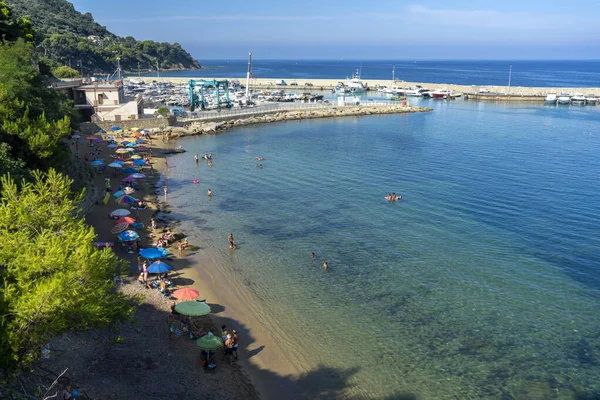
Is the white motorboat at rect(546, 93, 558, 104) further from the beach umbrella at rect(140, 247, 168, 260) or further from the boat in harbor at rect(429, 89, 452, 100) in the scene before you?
the beach umbrella at rect(140, 247, 168, 260)

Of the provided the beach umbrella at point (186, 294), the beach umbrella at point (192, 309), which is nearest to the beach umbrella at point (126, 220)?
the beach umbrella at point (186, 294)

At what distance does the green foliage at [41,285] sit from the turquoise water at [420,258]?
8.55 m

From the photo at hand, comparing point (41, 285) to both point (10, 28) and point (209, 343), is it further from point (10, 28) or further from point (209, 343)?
point (10, 28)

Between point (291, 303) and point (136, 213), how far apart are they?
1490 centimetres

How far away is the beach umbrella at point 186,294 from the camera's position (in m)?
20.0

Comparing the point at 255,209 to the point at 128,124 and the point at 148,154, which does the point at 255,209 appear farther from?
the point at 128,124

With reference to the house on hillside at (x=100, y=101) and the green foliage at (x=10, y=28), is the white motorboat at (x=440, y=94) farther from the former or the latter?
the green foliage at (x=10, y=28)

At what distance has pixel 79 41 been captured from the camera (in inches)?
6063

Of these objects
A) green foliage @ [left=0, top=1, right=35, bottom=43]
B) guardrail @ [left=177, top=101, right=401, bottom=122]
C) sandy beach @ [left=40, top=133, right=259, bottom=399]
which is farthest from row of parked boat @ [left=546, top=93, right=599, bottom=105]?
sandy beach @ [left=40, top=133, right=259, bottom=399]

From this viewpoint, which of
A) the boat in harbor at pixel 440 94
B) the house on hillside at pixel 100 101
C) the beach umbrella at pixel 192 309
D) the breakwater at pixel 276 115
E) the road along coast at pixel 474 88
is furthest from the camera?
the boat in harbor at pixel 440 94

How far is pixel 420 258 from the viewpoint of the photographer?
25875mm

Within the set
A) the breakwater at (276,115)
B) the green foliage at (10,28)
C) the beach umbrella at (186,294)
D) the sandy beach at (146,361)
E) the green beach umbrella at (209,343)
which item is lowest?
the sandy beach at (146,361)

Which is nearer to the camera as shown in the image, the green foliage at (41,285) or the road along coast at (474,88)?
the green foliage at (41,285)

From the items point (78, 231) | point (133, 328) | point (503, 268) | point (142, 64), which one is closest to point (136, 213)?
point (133, 328)
